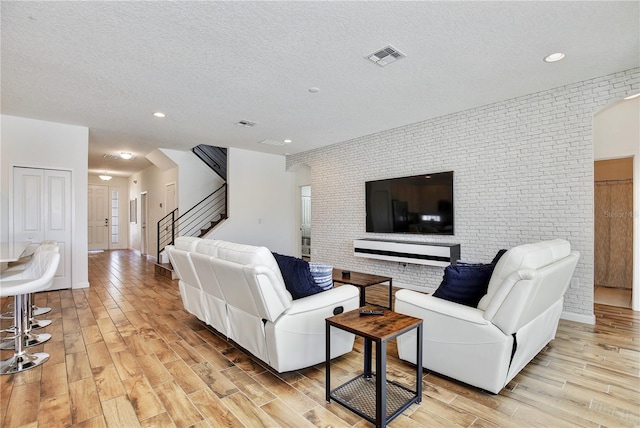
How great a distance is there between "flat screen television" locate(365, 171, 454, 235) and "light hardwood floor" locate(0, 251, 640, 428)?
7.03ft

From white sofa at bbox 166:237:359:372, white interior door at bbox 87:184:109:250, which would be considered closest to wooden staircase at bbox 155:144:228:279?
white interior door at bbox 87:184:109:250

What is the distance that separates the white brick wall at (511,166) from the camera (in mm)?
3734

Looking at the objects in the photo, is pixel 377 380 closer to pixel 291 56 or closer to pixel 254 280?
pixel 254 280

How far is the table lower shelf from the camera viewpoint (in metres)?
2.00

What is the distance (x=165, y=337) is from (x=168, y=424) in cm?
153

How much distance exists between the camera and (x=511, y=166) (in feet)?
14.1

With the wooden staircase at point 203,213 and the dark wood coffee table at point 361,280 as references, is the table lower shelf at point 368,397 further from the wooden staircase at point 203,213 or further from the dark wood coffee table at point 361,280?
the wooden staircase at point 203,213

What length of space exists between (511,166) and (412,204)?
157cm

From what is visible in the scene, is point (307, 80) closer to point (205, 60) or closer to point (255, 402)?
point (205, 60)

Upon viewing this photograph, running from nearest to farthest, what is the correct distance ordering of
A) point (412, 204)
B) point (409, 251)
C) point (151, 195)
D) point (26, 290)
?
point (26, 290)
point (409, 251)
point (412, 204)
point (151, 195)

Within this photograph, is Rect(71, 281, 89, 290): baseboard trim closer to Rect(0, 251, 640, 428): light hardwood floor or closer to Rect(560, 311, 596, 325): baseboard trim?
Rect(0, 251, 640, 428): light hardwood floor

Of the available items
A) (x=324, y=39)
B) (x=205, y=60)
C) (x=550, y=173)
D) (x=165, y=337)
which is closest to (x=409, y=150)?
(x=550, y=173)

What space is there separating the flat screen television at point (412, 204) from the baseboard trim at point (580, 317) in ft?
5.69

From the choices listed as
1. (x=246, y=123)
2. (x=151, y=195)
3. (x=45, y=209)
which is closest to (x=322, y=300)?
(x=246, y=123)
